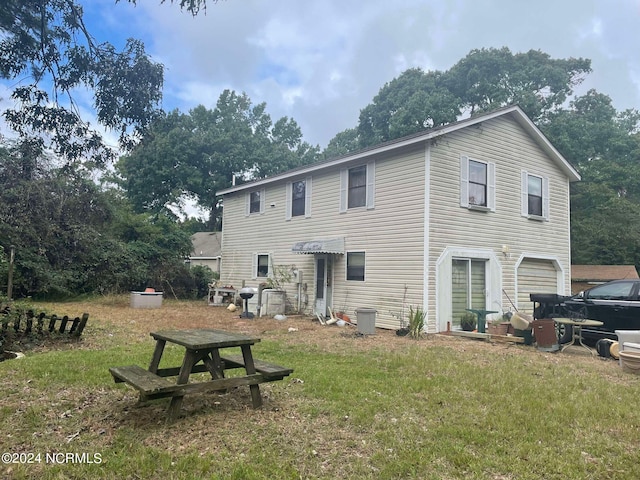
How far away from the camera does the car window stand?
28.4ft

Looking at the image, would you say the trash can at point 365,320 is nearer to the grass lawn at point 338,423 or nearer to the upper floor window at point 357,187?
the grass lawn at point 338,423

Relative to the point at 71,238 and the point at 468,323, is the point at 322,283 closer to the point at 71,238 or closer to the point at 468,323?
the point at 468,323

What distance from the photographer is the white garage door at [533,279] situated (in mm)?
12750

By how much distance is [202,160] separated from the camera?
3222 centimetres

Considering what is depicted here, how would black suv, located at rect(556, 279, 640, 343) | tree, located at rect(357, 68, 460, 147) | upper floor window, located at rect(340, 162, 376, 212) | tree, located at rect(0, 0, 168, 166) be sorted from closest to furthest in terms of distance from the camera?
1. tree, located at rect(0, 0, 168, 166)
2. black suv, located at rect(556, 279, 640, 343)
3. upper floor window, located at rect(340, 162, 376, 212)
4. tree, located at rect(357, 68, 460, 147)

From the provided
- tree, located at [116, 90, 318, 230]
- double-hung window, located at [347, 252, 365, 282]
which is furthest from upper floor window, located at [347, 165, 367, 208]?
tree, located at [116, 90, 318, 230]

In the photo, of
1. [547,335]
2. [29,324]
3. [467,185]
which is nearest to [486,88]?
[467,185]

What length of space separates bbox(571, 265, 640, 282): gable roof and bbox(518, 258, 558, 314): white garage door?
522 centimetres

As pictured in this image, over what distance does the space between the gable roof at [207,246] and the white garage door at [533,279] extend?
55.5 ft

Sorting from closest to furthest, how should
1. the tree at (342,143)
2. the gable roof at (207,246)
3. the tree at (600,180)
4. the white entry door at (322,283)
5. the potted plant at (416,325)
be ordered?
1. the potted plant at (416,325)
2. the white entry door at (322,283)
3. the tree at (600,180)
4. the gable roof at (207,246)
5. the tree at (342,143)

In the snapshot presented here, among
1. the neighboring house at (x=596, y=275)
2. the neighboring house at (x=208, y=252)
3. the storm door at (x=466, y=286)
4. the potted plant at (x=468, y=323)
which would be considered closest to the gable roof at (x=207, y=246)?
the neighboring house at (x=208, y=252)

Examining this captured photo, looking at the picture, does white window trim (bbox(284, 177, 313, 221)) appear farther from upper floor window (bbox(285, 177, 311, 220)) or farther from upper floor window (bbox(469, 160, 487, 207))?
upper floor window (bbox(469, 160, 487, 207))

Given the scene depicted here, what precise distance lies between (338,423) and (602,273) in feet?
60.0

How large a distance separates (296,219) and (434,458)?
1195cm
